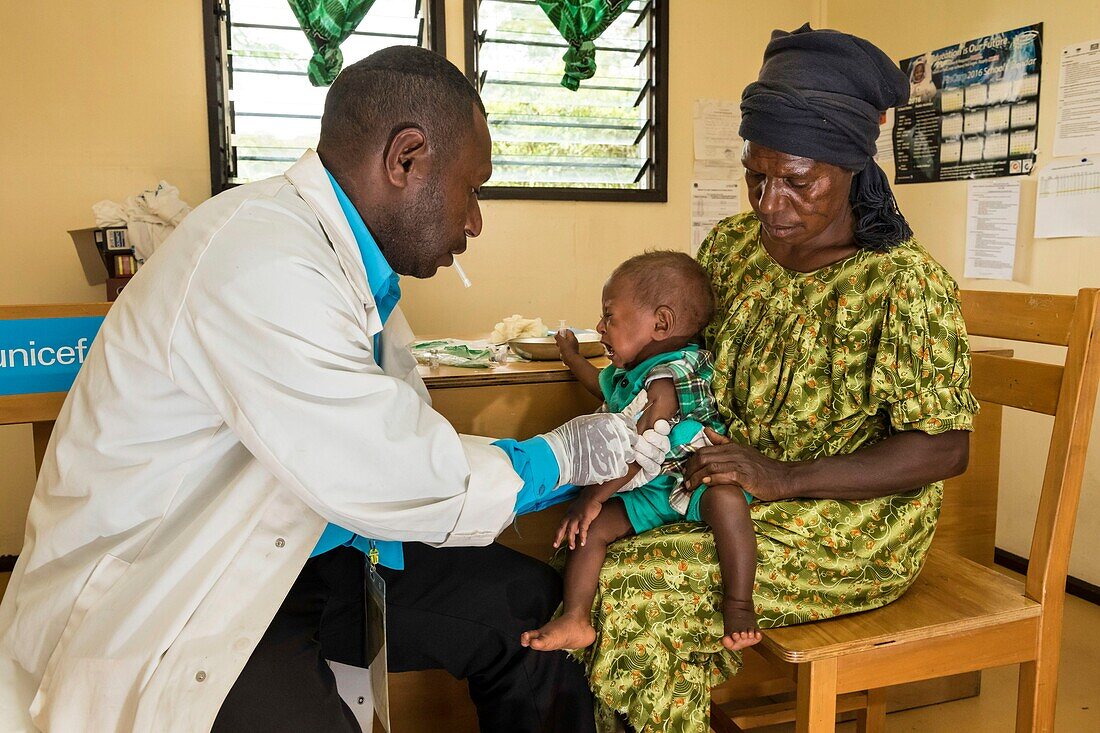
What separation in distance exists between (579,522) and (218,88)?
284 cm

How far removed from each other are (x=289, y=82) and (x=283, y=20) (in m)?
0.26

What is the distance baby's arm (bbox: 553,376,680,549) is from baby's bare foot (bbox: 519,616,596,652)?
142 mm

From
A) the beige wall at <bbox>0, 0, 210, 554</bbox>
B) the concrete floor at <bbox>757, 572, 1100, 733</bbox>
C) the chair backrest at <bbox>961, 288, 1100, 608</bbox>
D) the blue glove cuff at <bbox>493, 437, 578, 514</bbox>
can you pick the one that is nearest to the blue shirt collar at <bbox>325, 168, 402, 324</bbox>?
the blue glove cuff at <bbox>493, 437, 578, 514</bbox>

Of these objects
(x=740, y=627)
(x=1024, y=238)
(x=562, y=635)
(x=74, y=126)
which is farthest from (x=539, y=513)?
(x=74, y=126)

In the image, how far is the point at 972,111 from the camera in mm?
3416

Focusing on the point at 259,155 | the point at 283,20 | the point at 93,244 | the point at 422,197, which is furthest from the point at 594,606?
the point at 283,20

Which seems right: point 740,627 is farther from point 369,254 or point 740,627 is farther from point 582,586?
point 369,254

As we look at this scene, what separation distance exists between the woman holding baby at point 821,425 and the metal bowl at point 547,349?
54cm

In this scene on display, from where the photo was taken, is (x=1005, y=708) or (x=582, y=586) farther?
(x=1005, y=708)

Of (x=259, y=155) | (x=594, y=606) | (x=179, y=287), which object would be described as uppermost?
(x=259, y=155)

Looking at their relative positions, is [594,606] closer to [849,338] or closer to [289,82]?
[849,338]

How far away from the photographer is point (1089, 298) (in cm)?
154

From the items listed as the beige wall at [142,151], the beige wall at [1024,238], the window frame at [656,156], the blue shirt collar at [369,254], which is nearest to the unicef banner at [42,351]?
the blue shirt collar at [369,254]

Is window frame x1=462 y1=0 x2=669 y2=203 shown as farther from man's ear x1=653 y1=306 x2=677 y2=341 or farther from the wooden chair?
the wooden chair
